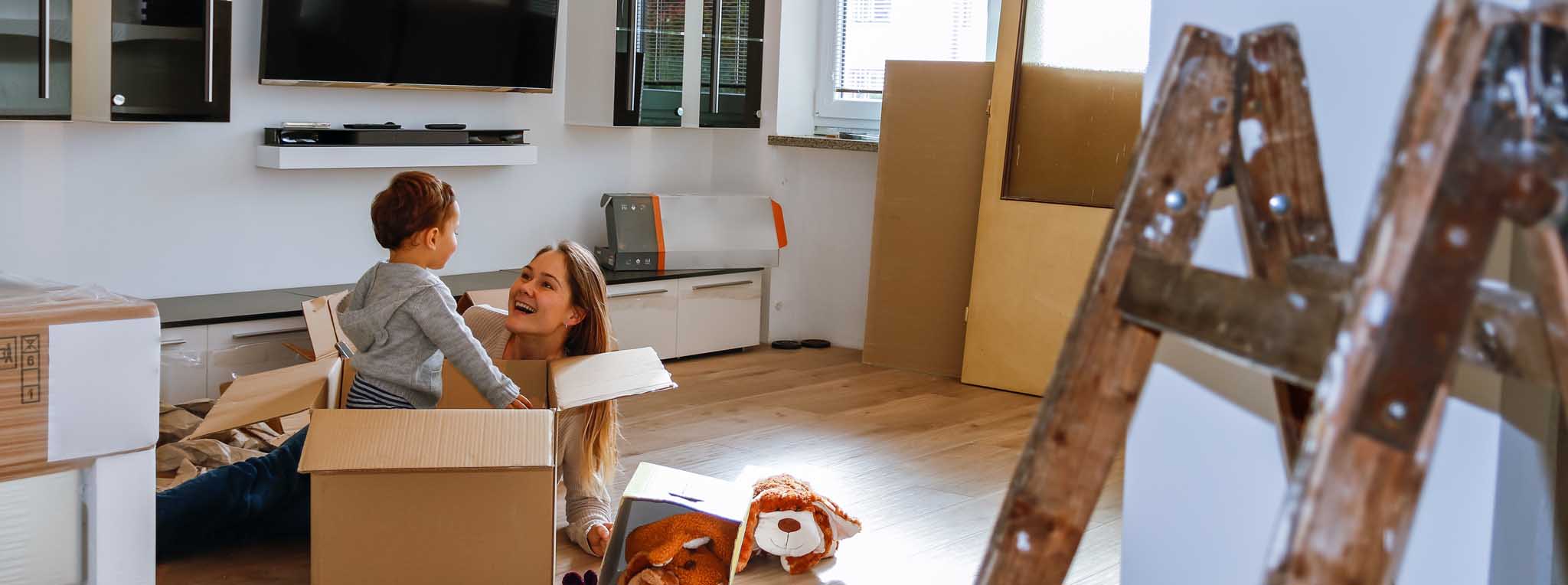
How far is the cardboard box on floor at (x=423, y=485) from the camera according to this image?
2.06 metres

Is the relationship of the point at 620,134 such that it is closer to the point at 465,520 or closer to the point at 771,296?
the point at 771,296

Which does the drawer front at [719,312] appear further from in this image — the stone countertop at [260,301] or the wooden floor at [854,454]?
the stone countertop at [260,301]

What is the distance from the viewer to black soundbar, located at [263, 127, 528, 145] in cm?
414

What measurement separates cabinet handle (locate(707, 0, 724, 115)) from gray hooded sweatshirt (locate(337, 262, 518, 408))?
2.66 m

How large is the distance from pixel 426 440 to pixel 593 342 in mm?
989

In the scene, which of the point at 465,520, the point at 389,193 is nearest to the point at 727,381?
the point at 389,193

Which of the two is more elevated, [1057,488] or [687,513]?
[1057,488]

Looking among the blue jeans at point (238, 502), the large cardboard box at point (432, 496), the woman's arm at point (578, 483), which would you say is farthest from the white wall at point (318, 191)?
the large cardboard box at point (432, 496)

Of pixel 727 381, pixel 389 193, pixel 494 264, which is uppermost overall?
pixel 389 193

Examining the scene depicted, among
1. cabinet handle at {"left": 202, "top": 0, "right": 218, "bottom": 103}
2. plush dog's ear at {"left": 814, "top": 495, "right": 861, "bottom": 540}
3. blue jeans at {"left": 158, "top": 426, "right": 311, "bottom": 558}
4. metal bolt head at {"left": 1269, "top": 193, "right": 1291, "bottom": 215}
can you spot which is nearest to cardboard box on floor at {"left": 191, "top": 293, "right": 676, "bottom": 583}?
blue jeans at {"left": 158, "top": 426, "right": 311, "bottom": 558}

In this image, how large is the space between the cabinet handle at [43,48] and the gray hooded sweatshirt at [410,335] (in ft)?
4.25

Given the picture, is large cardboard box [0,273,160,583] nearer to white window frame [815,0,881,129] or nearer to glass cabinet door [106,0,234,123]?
glass cabinet door [106,0,234,123]

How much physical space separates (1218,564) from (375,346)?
181 centimetres

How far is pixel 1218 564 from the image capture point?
1410 mm
